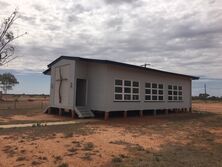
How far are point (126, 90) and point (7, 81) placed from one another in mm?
61774

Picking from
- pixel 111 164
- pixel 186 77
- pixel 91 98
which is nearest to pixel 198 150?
pixel 111 164

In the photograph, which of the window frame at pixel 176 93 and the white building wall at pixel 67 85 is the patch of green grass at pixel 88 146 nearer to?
the white building wall at pixel 67 85

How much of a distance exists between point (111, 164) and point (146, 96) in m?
16.5

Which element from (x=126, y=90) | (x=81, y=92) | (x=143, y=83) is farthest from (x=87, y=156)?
(x=143, y=83)

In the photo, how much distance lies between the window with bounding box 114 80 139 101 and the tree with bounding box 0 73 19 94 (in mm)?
59215

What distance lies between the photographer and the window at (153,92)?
24.6 metres

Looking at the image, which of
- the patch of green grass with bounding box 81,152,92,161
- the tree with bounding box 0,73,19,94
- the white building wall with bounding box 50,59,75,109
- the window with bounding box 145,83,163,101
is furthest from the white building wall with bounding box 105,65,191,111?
the tree with bounding box 0,73,19,94

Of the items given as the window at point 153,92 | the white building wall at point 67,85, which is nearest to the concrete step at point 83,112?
the white building wall at point 67,85

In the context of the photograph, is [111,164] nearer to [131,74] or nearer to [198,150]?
[198,150]

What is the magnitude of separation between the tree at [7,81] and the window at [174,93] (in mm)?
56590

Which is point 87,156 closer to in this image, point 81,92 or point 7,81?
point 81,92

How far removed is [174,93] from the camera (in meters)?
28.5

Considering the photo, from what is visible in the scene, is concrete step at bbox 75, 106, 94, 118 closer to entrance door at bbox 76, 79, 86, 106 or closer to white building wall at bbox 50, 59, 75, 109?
white building wall at bbox 50, 59, 75, 109

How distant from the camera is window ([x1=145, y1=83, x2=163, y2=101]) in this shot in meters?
24.6
